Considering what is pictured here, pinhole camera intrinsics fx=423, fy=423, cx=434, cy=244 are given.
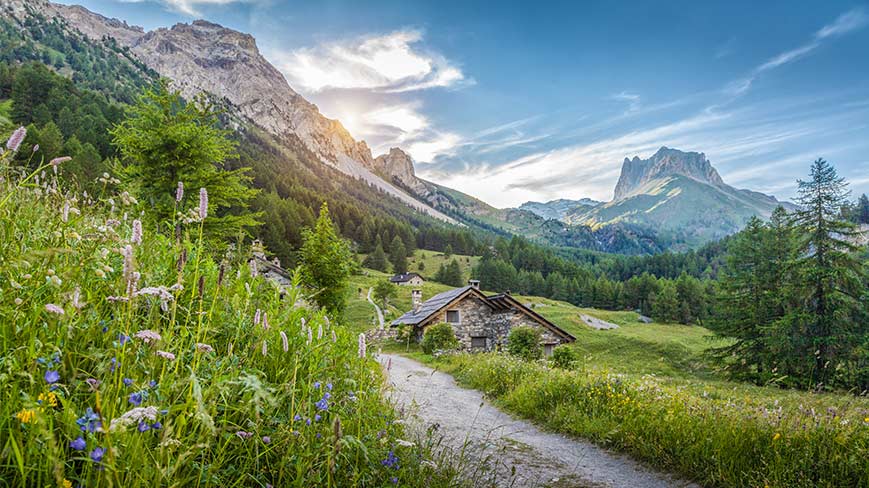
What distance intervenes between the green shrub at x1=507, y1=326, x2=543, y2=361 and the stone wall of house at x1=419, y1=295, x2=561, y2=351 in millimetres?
4152

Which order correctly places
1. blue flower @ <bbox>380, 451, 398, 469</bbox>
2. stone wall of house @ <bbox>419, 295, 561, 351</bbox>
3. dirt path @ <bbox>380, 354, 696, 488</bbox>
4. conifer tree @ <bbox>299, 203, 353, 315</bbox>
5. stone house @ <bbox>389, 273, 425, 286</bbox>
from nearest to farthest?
1. blue flower @ <bbox>380, 451, 398, 469</bbox>
2. dirt path @ <bbox>380, 354, 696, 488</bbox>
3. conifer tree @ <bbox>299, 203, 353, 315</bbox>
4. stone wall of house @ <bbox>419, 295, 561, 351</bbox>
5. stone house @ <bbox>389, 273, 425, 286</bbox>

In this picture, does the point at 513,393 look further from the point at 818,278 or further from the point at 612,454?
the point at 818,278

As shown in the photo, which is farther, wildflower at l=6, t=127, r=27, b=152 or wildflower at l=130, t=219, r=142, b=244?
wildflower at l=6, t=127, r=27, b=152

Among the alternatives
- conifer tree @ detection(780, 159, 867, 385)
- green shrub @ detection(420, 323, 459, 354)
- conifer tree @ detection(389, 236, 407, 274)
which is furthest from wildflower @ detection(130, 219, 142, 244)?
conifer tree @ detection(389, 236, 407, 274)

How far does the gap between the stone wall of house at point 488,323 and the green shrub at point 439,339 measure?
317cm

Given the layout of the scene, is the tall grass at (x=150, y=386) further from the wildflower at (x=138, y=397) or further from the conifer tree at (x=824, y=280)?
the conifer tree at (x=824, y=280)

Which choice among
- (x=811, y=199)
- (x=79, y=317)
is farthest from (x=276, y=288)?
(x=811, y=199)

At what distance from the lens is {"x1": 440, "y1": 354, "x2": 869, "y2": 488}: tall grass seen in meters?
4.70

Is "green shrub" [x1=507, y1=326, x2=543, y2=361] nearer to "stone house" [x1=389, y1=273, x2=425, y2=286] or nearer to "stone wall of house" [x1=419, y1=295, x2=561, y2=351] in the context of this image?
"stone wall of house" [x1=419, y1=295, x2=561, y2=351]

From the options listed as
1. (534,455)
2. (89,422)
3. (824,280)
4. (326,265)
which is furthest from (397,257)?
(89,422)

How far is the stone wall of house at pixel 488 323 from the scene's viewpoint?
34094mm

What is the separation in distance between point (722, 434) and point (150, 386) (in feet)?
20.6

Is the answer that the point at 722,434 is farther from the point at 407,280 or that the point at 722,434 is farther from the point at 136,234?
the point at 407,280

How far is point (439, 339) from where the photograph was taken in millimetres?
30266
